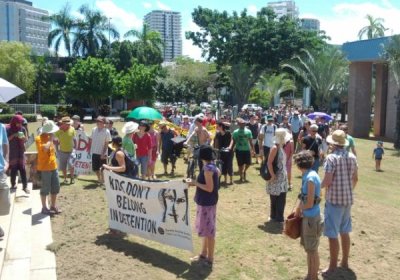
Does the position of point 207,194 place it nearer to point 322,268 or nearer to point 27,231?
point 322,268

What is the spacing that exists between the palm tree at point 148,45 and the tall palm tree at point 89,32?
4.39 metres

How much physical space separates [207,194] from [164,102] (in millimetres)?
49479

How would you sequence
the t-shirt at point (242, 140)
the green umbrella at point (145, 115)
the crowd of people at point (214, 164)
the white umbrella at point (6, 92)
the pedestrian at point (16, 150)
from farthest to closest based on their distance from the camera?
the green umbrella at point (145, 115), the t-shirt at point (242, 140), the pedestrian at point (16, 150), the white umbrella at point (6, 92), the crowd of people at point (214, 164)

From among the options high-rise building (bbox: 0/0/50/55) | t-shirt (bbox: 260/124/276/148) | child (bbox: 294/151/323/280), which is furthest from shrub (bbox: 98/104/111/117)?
high-rise building (bbox: 0/0/50/55)

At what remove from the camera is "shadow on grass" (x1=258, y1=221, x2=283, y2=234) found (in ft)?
26.6

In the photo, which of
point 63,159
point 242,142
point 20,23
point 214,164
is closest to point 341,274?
point 214,164

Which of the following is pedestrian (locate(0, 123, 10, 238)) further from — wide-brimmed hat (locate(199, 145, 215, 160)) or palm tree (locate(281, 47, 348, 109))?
palm tree (locate(281, 47, 348, 109))

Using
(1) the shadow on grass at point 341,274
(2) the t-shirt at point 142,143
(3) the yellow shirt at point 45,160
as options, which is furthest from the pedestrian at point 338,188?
(2) the t-shirt at point 142,143

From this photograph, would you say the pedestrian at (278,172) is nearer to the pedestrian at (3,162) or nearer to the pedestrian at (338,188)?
the pedestrian at (338,188)

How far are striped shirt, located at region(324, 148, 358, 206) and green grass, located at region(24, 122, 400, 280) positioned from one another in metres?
1.14

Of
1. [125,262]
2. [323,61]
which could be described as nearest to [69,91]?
[323,61]

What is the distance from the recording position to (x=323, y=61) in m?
30.2

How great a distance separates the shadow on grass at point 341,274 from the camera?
621 cm

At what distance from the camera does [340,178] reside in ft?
19.8
